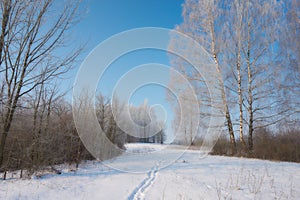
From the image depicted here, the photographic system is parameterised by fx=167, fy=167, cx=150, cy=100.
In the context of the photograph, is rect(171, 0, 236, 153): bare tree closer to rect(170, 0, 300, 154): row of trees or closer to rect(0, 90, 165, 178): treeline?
rect(170, 0, 300, 154): row of trees

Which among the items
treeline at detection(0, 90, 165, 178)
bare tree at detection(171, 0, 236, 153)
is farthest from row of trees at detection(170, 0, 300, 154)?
treeline at detection(0, 90, 165, 178)

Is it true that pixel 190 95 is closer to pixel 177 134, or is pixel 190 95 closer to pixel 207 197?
pixel 177 134

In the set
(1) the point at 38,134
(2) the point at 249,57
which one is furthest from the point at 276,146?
(1) the point at 38,134

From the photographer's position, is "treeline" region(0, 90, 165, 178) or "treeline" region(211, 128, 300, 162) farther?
"treeline" region(211, 128, 300, 162)

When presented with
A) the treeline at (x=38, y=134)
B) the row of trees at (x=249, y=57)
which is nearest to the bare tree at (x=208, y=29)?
the row of trees at (x=249, y=57)

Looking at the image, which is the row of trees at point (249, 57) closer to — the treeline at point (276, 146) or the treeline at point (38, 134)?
the treeline at point (276, 146)

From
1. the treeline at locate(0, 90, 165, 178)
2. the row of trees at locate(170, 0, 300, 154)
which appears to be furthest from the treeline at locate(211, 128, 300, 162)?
the treeline at locate(0, 90, 165, 178)

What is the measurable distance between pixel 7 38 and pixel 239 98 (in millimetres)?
8760

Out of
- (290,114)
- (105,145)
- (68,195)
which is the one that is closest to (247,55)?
(290,114)

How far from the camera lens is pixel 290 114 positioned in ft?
23.8

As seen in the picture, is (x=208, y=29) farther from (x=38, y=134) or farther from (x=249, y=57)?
(x=38, y=134)

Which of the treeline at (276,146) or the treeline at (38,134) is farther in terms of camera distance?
the treeline at (276,146)

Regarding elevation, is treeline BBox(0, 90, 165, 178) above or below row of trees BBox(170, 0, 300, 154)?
below

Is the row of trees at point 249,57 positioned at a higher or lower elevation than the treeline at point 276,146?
higher
